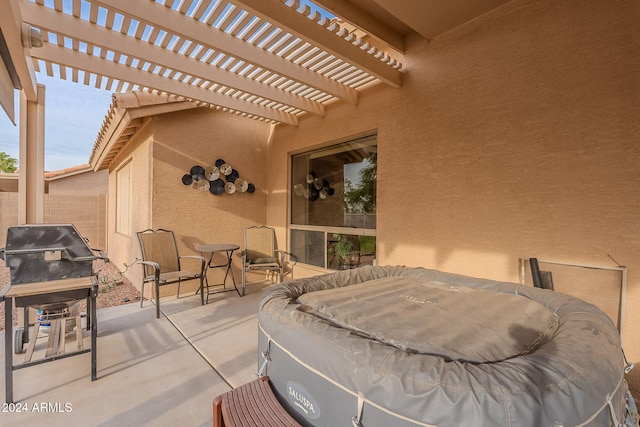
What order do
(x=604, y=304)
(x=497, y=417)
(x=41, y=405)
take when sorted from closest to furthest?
(x=497, y=417), (x=41, y=405), (x=604, y=304)

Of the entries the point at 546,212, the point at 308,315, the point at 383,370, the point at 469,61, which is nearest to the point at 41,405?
the point at 308,315

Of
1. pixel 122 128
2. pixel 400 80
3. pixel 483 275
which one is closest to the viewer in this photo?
pixel 483 275

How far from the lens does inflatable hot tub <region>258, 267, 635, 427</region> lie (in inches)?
33.6

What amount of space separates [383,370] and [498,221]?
95.9 inches

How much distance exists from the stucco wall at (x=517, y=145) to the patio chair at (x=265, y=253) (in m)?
2.18

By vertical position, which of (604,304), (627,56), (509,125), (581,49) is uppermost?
(581,49)

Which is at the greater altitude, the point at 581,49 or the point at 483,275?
the point at 581,49

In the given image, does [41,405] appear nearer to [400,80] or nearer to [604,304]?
[604,304]

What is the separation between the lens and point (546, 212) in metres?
2.57

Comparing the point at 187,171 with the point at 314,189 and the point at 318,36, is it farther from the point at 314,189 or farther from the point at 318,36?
the point at 318,36

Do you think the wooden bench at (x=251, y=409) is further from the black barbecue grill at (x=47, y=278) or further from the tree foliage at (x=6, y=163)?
the tree foliage at (x=6, y=163)

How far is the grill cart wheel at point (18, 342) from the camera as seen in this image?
286cm

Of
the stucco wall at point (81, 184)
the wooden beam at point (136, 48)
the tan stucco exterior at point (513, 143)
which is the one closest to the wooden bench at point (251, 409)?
the tan stucco exterior at point (513, 143)

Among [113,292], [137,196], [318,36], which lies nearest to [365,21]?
[318,36]
